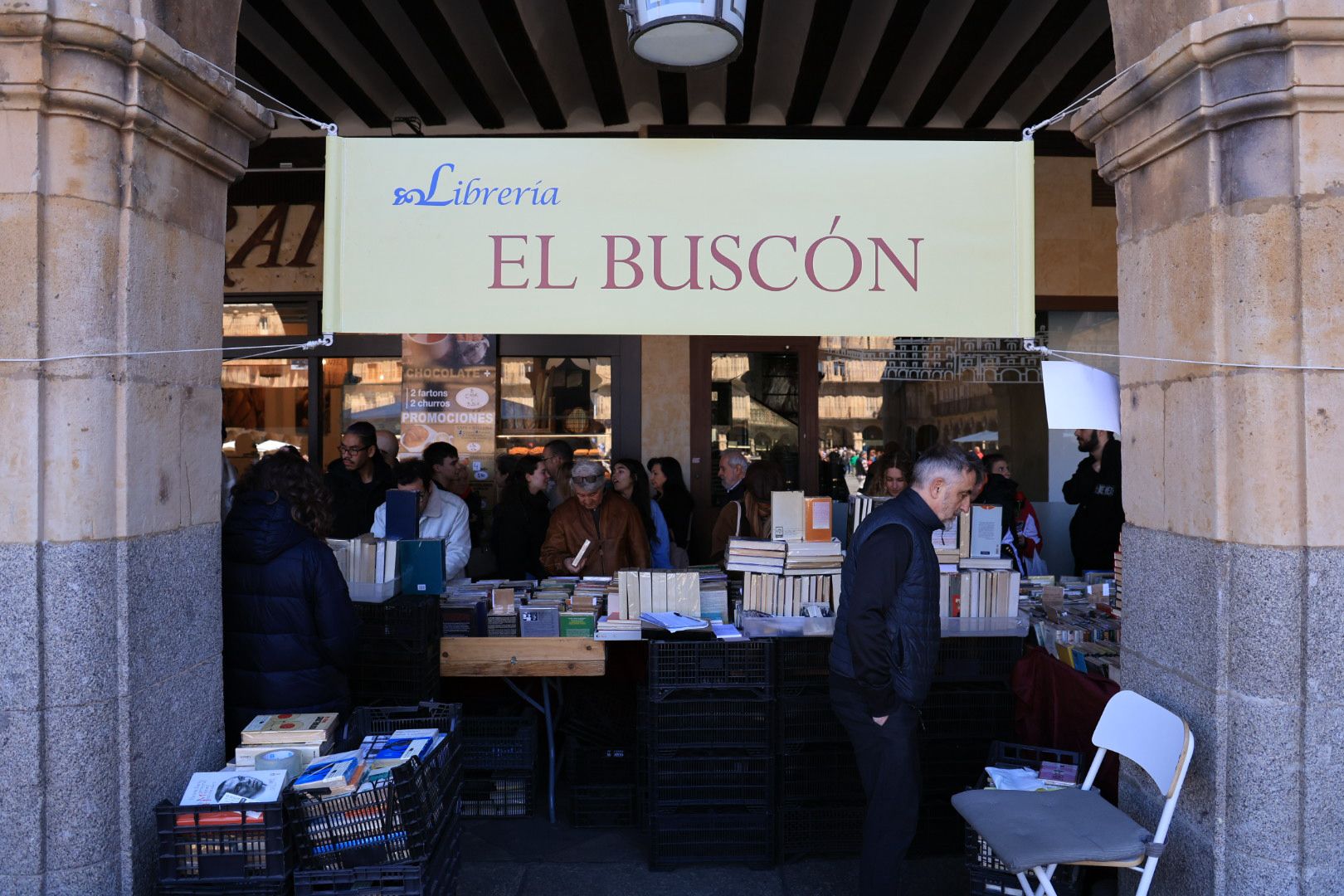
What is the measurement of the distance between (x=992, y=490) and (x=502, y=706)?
400cm

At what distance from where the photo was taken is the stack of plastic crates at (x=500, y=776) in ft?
17.5

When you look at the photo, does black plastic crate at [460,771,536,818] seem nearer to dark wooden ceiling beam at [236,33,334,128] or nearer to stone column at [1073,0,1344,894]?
stone column at [1073,0,1344,894]

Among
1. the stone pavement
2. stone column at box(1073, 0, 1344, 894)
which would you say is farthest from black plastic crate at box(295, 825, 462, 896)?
stone column at box(1073, 0, 1344, 894)

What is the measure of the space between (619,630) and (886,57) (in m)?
4.37

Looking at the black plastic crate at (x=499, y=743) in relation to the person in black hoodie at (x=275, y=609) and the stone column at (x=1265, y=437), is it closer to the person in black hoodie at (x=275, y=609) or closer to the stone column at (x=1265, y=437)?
the person in black hoodie at (x=275, y=609)

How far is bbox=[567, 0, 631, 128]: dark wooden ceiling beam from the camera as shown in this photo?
6.23 metres

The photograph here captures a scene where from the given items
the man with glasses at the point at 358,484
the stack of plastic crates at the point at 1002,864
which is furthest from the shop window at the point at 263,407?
the stack of plastic crates at the point at 1002,864

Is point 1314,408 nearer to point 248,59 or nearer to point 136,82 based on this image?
point 136,82

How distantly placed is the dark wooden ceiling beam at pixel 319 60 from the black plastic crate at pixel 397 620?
3.74 meters

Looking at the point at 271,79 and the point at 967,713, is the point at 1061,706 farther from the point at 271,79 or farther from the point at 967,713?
the point at 271,79

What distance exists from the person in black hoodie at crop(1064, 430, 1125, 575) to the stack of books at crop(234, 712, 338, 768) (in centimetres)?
579

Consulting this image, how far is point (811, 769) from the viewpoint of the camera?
15.6 feet

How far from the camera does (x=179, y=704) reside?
3.41m

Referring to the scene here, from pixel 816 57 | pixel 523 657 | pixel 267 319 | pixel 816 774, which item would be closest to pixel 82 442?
pixel 523 657
